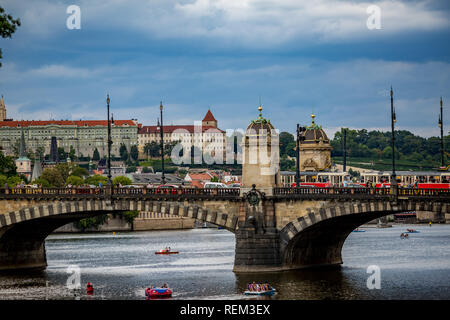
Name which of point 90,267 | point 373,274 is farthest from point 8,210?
point 373,274

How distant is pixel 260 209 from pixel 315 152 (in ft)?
365

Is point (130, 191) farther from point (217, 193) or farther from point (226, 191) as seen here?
point (226, 191)

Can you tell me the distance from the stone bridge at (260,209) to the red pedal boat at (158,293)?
11451 mm

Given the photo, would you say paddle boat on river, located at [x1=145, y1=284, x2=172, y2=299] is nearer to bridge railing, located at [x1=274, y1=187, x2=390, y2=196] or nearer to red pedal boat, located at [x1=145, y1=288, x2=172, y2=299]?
red pedal boat, located at [x1=145, y1=288, x2=172, y2=299]

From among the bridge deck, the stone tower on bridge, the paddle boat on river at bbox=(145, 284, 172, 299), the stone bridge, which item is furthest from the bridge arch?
the paddle boat on river at bbox=(145, 284, 172, 299)

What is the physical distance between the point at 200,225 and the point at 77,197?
113024mm

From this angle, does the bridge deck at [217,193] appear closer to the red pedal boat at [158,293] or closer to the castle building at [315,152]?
the red pedal boat at [158,293]

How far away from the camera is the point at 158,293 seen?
70000 mm

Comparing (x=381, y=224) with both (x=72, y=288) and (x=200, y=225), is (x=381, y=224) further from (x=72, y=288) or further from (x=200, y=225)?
(x=72, y=288)

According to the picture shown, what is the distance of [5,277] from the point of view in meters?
85.9

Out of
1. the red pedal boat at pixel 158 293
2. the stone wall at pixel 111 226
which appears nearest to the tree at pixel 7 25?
the red pedal boat at pixel 158 293

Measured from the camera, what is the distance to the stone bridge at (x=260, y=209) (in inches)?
3046

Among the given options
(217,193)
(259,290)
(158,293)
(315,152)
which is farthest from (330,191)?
(315,152)
